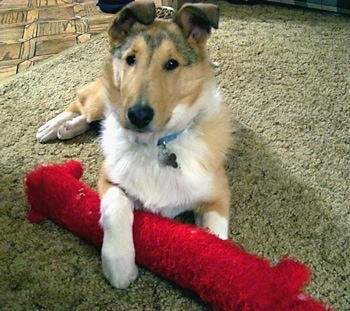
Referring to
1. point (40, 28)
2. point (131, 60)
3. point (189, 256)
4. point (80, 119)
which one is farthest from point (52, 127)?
point (40, 28)

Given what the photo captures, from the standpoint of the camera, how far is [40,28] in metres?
3.33

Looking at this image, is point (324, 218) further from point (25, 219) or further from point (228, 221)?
point (25, 219)

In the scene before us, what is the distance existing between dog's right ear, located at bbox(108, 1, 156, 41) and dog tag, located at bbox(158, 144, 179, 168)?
0.39m

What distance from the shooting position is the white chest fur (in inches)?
60.3

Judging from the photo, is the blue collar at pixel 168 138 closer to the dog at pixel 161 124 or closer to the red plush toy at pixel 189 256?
the dog at pixel 161 124

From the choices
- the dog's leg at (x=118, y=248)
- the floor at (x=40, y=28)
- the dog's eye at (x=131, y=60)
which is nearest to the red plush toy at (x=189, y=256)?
the dog's leg at (x=118, y=248)

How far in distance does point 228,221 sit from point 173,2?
212 cm

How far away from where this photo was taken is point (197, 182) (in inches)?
60.9

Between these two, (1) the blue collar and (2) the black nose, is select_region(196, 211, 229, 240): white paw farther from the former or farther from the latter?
(2) the black nose

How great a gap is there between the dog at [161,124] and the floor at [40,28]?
141 centimetres

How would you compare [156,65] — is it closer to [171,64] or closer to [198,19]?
[171,64]

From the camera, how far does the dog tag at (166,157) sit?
1.54 m

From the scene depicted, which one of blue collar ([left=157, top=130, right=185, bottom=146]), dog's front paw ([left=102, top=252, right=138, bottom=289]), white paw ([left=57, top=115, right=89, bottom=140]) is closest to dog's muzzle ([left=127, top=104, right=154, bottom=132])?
blue collar ([left=157, top=130, right=185, bottom=146])

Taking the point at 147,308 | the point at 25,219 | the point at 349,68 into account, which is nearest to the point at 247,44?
the point at 349,68
